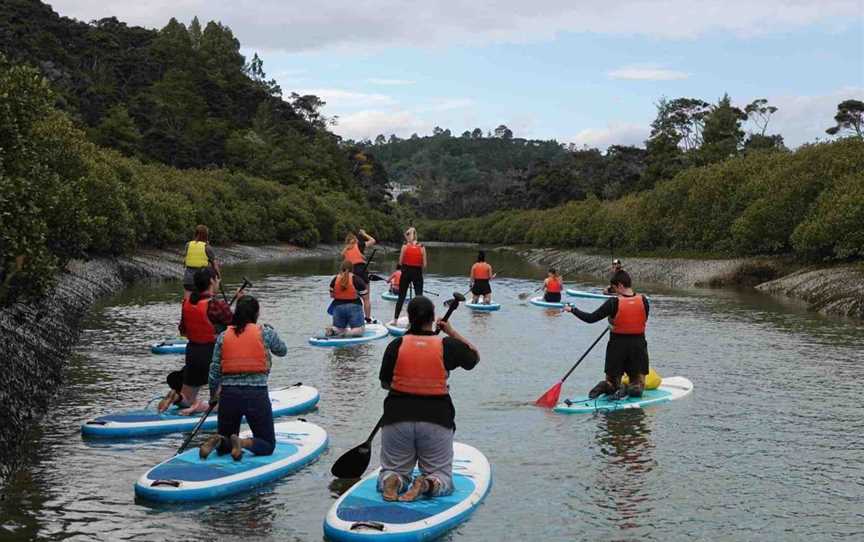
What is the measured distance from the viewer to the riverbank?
32031mm

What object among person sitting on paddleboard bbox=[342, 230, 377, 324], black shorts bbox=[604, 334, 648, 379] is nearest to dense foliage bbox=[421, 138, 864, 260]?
person sitting on paddleboard bbox=[342, 230, 377, 324]

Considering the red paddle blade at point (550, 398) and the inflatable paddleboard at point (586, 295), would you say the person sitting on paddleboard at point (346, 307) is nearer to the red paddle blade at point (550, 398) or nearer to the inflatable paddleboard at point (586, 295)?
the red paddle blade at point (550, 398)

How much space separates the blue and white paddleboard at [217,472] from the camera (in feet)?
30.6

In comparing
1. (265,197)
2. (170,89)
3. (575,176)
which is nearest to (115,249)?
(265,197)

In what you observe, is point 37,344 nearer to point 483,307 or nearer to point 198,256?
point 198,256

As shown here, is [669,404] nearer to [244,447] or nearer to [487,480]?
[487,480]

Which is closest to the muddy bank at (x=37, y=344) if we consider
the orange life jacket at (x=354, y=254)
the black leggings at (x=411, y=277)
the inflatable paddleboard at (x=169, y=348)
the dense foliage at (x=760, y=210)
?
the inflatable paddleboard at (x=169, y=348)

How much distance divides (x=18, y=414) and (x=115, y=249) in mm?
31043

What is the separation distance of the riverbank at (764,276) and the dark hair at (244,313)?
2357cm

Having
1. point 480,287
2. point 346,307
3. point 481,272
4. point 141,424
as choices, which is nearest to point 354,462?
point 141,424

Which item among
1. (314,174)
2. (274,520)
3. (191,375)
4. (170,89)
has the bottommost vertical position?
(274,520)

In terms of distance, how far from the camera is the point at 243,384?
34.4 feet

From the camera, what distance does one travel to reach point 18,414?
12.6 metres

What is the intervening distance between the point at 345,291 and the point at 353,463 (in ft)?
36.7
